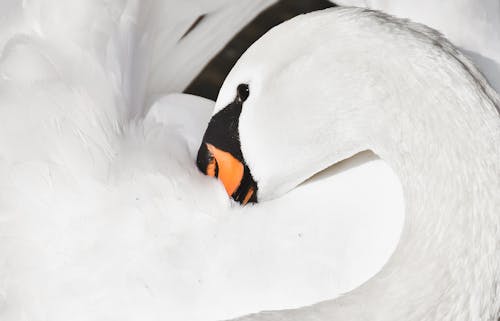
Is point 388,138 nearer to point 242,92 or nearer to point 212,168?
point 242,92

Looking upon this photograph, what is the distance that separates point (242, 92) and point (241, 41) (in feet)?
3.91

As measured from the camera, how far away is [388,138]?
2555 mm

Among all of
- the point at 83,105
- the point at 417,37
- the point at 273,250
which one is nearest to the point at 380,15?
the point at 417,37

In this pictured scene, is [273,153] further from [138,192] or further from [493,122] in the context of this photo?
[493,122]

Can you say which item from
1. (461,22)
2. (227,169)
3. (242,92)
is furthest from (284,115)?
(461,22)

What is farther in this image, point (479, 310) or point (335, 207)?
point (335, 207)

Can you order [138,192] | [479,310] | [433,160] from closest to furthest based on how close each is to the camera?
[479,310]
[433,160]
[138,192]

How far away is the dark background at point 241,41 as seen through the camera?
149 inches

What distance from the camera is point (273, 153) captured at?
284cm

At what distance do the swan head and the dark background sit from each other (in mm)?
784

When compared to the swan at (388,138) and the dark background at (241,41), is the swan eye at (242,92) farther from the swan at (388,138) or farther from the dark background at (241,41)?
the dark background at (241,41)

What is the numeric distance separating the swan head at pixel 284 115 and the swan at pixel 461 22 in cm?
63

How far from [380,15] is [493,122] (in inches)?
14.9

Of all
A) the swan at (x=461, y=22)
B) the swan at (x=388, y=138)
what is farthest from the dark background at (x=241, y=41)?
the swan at (x=388, y=138)
